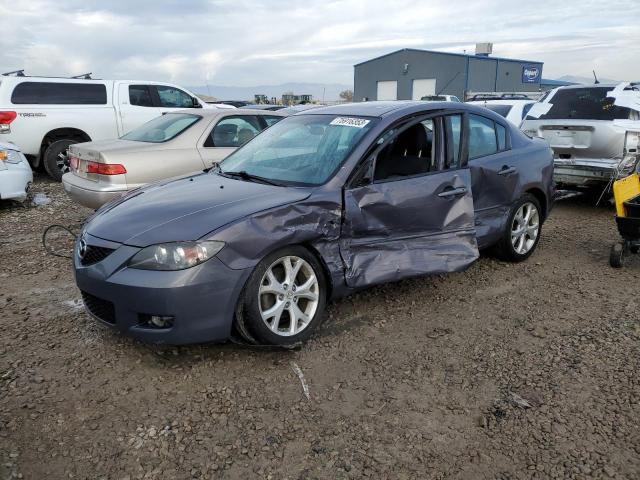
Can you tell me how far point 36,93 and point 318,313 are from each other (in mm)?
8687

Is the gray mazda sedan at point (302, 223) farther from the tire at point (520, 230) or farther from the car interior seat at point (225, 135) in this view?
the car interior seat at point (225, 135)

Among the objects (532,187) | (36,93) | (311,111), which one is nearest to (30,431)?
(311,111)

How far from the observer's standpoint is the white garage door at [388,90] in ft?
124

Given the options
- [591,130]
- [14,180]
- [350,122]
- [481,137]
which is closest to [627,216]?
[481,137]

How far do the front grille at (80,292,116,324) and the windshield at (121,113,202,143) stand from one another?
344 centimetres

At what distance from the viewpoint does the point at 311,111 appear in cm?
469

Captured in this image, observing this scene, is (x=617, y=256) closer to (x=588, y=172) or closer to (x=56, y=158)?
(x=588, y=172)

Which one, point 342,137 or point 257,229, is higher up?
Result: point 342,137

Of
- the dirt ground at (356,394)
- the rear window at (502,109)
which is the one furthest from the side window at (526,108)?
the dirt ground at (356,394)

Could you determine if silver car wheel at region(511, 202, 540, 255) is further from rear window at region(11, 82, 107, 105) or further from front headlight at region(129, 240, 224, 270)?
rear window at region(11, 82, 107, 105)

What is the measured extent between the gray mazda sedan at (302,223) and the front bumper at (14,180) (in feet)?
14.9

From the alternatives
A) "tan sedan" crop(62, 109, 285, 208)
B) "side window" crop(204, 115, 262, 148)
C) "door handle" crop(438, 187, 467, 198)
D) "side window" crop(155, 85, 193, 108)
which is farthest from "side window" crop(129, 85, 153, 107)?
"door handle" crop(438, 187, 467, 198)

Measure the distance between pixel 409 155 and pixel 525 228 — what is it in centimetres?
174

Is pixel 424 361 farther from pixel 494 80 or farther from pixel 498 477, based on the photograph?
pixel 494 80
